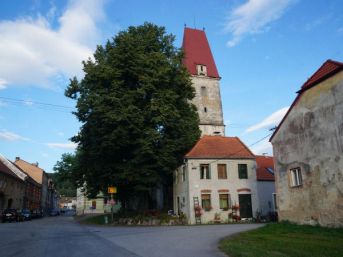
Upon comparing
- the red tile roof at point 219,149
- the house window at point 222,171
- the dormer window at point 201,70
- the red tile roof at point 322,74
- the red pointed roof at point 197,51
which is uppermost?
the red pointed roof at point 197,51

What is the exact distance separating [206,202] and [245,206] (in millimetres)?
3818

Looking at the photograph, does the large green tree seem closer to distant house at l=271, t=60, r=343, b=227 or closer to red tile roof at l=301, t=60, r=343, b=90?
distant house at l=271, t=60, r=343, b=227

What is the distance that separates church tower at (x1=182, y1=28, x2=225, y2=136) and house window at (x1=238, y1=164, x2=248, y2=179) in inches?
493

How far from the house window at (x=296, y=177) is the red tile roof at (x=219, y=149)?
12.0 metres

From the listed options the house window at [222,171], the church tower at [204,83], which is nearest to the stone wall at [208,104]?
the church tower at [204,83]

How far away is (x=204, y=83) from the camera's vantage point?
48688mm

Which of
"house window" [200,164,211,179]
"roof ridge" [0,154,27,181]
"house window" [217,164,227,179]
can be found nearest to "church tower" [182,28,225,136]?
"house window" [217,164,227,179]

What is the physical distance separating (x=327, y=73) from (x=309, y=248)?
10.0 meters

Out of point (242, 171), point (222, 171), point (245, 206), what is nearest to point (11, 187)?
point (222, 171)

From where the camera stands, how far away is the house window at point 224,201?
30.4 metres

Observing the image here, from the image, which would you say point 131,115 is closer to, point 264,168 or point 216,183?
point 216,183

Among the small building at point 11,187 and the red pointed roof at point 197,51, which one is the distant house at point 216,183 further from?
the small building at point 11,187

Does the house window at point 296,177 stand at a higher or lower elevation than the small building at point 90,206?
higher

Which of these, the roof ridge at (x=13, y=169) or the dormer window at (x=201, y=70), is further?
the roof ridge at (x=13, y=169)
